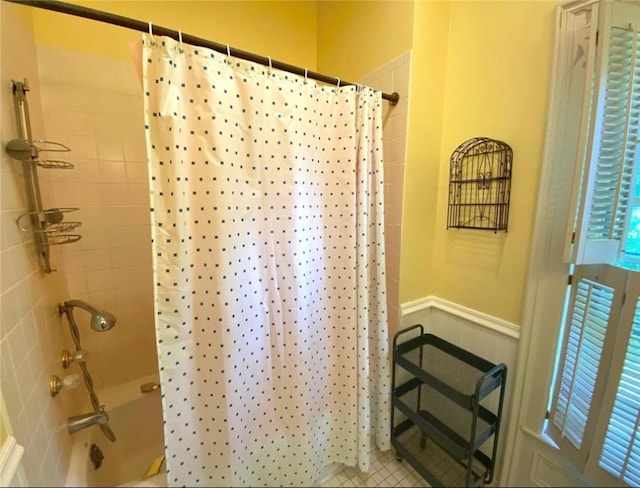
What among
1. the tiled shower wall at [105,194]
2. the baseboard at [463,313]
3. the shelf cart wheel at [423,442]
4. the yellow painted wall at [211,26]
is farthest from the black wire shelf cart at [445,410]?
the yellow painted wall at [211,26]

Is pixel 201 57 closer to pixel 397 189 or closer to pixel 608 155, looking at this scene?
pixel 397 189

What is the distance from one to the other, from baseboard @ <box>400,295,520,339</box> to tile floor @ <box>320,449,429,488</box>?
0.80m

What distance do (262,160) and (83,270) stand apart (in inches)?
47.9

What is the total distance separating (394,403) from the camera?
1.34 m

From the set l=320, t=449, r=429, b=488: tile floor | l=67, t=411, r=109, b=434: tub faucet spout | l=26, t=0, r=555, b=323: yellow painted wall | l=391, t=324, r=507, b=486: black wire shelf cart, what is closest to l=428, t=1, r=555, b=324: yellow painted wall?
l=26, t=0, r=555, b=323: yellow painted wall

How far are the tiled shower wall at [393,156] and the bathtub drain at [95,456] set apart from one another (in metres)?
1.59

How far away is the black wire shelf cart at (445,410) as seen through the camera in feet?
3.52

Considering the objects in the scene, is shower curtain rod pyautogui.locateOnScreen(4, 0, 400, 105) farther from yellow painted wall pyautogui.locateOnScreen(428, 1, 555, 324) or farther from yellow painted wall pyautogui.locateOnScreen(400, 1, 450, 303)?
yellow painted wall pyautogui.locateOnScreen(428, 1, 555, 324)

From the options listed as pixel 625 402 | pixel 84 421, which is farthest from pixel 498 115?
pixel 84 421

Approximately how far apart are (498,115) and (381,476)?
1.81 meters

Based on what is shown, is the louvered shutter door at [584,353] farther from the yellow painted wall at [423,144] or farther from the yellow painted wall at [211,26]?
the yellow painted wall at [211,26]

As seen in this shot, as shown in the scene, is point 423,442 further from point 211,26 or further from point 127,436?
point 211,26

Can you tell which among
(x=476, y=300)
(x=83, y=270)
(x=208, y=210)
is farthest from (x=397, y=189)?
(x=83, y=270)

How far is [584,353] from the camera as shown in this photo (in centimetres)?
96
